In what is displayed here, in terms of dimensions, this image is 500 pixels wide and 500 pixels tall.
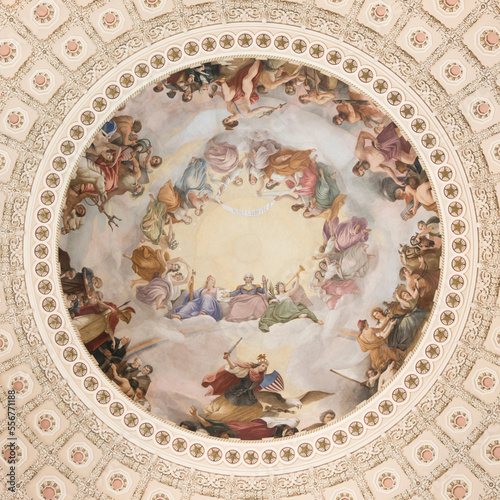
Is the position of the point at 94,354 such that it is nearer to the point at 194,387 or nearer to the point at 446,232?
the point at 194,387

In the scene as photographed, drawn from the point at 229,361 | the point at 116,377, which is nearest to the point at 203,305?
the point at 229,361

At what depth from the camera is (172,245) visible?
2012cm

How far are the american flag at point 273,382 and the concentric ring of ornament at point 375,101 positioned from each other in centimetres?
165

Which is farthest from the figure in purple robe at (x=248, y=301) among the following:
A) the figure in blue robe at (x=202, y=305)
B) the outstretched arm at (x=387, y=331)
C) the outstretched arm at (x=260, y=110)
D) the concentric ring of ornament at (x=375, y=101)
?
the outstretched arm at (x=260, y=110)

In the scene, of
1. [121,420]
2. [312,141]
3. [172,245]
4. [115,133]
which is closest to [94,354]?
[121,420]

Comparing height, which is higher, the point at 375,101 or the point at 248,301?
the point at 375,101

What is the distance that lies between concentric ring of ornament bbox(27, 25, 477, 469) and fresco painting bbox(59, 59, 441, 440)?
56 cm

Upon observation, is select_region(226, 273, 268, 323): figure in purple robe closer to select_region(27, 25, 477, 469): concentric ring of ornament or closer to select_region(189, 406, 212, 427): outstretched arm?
select_region(189, 406, 212, 427): outstretched arm

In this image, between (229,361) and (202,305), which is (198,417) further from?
(202,305)

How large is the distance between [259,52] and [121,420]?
341 inches

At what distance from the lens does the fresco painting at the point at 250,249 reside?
709 inches

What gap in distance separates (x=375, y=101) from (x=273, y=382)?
7462 millimetres

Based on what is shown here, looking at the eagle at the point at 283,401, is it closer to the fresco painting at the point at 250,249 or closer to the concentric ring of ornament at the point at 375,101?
the fresco painting at the point at 250,249

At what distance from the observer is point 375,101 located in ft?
54.9
